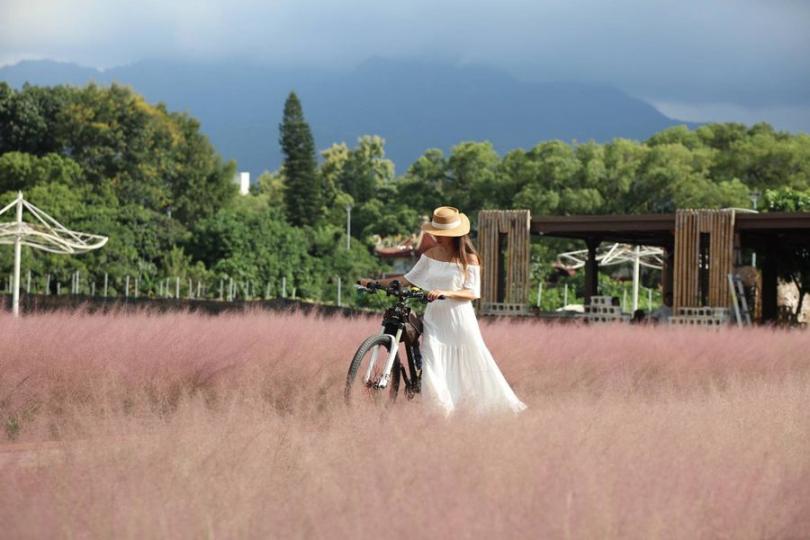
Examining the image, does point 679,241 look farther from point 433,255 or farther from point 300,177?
point 300,177

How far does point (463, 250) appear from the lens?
8.23 metres

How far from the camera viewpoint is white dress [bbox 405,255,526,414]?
8.14m

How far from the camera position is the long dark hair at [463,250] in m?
8.18

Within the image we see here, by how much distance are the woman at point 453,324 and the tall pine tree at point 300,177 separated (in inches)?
2537

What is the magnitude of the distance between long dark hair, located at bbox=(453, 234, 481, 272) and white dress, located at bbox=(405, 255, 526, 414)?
47mm

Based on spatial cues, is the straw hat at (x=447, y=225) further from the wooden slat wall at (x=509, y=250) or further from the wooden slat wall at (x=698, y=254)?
the wooden slat wall at (x=509, y=250)

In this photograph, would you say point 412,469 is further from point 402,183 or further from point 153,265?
point 402,183

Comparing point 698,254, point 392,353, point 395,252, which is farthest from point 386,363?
point 395,252

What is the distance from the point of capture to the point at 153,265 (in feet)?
152

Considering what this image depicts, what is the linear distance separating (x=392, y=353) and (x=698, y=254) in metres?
16.6

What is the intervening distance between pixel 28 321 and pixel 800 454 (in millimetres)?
6609

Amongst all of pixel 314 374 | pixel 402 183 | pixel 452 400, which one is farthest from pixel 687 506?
pixel 402 183

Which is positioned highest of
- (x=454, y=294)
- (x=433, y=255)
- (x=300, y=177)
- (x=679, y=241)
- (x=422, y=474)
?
(x=300, y=177)

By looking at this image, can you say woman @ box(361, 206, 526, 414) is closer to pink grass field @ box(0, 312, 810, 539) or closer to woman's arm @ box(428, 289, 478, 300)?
woman's arm @ box(428, 289, 478, 300)
